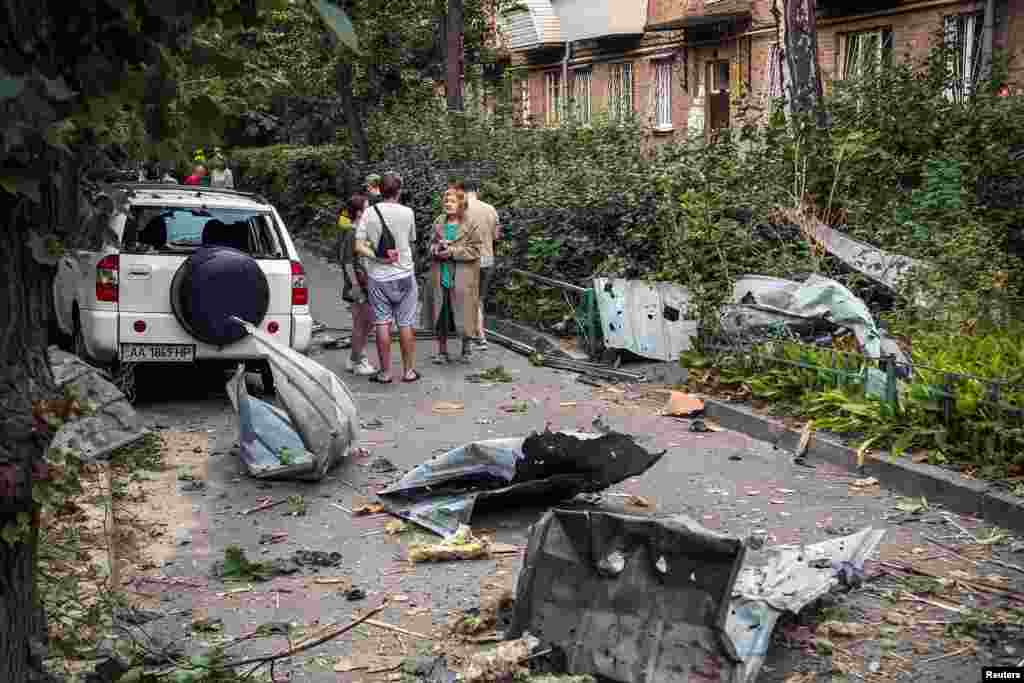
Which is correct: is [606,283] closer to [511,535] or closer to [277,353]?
[277,353]

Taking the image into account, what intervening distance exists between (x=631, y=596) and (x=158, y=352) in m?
6.91

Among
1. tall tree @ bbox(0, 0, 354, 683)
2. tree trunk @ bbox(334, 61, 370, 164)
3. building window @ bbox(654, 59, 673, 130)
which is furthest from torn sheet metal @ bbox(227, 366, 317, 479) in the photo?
building window @ bbox(654, 59, 673, 130)

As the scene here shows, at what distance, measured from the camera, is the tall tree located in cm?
294

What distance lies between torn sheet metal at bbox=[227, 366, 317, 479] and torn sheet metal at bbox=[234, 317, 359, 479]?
106 millimetres

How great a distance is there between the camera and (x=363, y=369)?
1282 cm

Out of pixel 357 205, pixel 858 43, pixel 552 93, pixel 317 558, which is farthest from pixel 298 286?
pixel 552 93

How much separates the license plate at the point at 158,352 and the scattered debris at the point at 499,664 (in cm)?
653

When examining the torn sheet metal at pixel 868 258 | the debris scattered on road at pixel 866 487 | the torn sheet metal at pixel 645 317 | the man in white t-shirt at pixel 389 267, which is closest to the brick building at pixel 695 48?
the torn sheet metal at pixel 868 258

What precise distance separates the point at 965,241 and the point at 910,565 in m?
5.69

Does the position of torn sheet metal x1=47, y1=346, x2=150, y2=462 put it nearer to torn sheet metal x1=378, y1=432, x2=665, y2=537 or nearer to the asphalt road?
the asphalt road

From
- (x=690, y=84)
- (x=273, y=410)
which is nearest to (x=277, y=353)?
(x=273, y=410)

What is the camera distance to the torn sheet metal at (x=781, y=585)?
16.0ft

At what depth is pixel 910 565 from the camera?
6441 mm

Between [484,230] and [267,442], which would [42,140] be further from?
[484,230]
